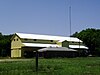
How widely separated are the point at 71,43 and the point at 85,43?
714 cm

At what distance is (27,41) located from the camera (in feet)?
291

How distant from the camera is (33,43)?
8925cm

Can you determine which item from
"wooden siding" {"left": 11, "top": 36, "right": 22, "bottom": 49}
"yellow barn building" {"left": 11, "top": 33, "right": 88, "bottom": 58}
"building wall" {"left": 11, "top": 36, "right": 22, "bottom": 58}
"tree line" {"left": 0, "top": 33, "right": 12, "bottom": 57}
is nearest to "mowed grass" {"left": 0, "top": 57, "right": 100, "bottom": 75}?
"yellow barn building" {"left": 11, "top": 33, "right": 88, "bottom": 58}

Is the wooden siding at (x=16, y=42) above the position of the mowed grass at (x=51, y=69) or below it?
above

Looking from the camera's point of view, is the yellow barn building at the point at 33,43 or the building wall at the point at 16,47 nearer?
the yellow barn building at the point at 33,43

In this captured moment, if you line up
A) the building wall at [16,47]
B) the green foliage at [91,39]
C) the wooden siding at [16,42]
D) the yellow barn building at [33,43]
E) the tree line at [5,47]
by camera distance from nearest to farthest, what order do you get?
the yellow barn building at [33,43], the building wall at [16,47], the wooden siding at [16,42], the tree line at [5,47], the green foliage at [91,39]

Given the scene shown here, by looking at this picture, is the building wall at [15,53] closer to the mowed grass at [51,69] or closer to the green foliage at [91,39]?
the green foliage at [91,39]

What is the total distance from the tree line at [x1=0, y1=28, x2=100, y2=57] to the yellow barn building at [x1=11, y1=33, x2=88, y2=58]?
2.89m

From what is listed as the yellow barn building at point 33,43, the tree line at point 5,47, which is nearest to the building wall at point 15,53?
the yellow barn building at point 33,43

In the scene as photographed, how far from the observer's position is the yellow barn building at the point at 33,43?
85875 millimetres

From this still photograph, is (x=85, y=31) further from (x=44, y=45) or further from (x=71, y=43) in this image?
(x=44, y=45)

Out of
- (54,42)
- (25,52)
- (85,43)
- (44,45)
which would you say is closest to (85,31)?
(85,43)

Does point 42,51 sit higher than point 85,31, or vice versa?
point 85,31

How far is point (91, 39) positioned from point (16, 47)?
26.4m
